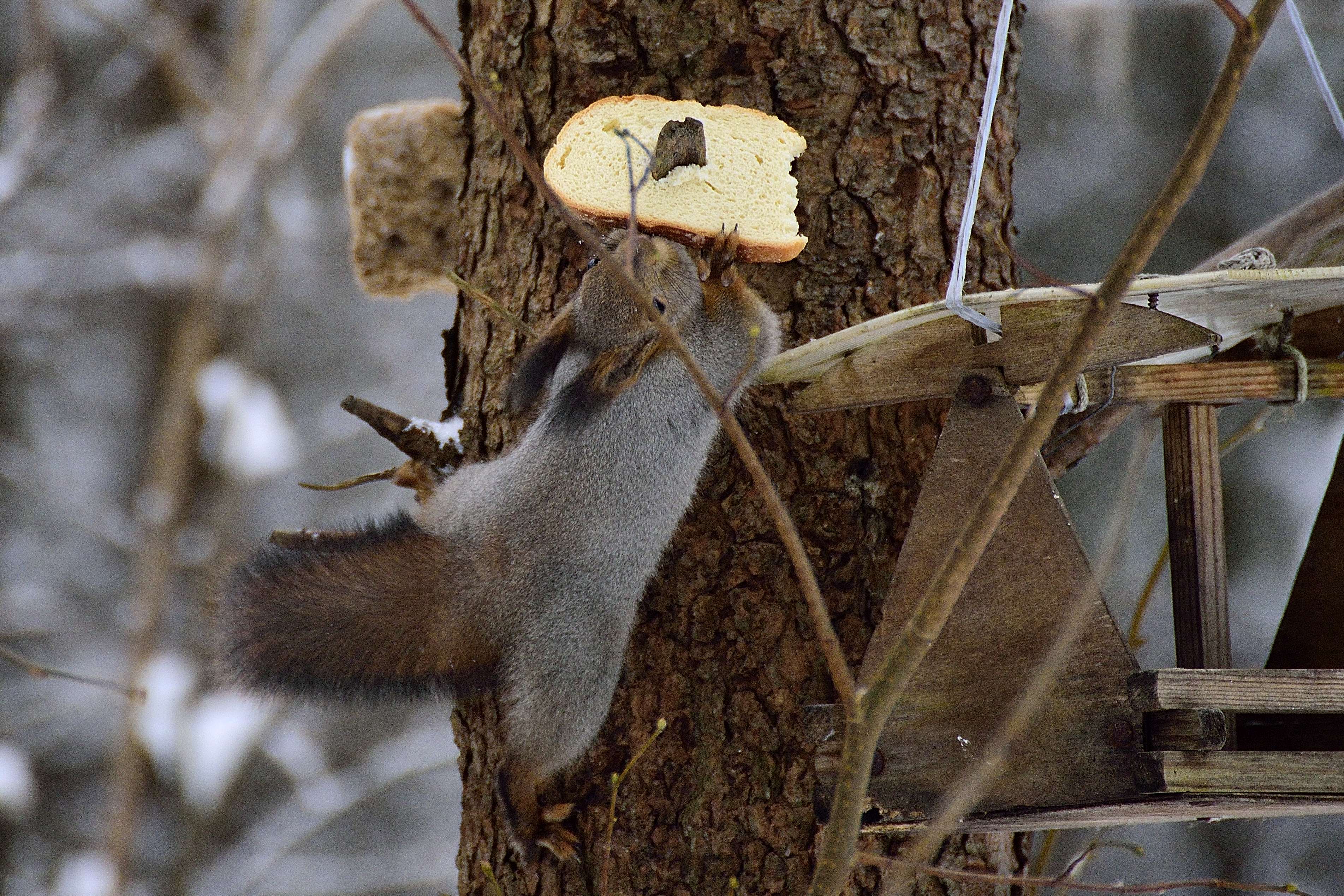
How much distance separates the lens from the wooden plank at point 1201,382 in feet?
4.72

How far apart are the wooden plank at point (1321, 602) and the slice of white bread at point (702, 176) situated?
0.83 meters

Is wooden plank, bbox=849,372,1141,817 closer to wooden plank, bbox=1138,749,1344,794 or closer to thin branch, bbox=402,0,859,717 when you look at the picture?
wooden plank, bbox=1138,749,1344,794

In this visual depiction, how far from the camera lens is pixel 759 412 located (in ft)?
5.75

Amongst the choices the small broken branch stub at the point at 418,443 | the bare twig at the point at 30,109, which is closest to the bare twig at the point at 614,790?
the small broken branch stub at the point at 418,443

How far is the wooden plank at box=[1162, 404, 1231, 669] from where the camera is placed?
1431 millimetres

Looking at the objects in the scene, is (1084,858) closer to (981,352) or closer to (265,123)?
(981,352)

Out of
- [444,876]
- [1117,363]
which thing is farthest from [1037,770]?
[444,876]

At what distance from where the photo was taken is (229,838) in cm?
543

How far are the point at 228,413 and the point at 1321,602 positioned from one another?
4516 millimetres

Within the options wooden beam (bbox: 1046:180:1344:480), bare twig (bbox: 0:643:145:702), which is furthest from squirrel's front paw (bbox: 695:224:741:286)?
bare twig (bbox: 0:643:145:702)

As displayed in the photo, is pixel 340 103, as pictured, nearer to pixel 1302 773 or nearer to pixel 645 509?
pixel 645 509

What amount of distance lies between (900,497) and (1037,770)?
20.6 inches

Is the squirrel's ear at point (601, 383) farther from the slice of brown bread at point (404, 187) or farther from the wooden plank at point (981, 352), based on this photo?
the slice of brown bread at point (404, 187)

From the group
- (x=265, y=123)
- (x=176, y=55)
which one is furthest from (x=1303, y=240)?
(x=176, y=55)
